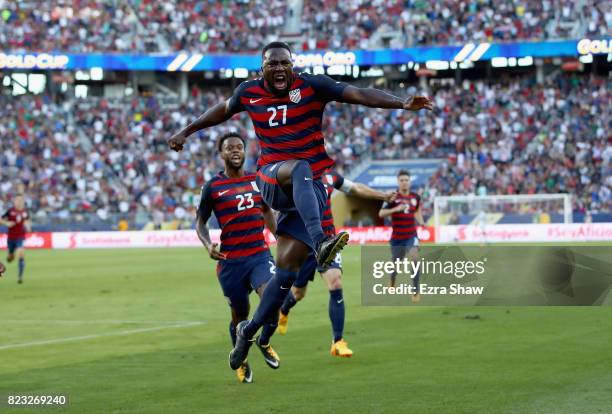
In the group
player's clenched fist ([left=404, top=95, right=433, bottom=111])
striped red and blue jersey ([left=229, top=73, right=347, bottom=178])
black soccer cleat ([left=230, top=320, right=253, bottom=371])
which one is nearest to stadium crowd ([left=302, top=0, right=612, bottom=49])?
black soccer cleat ([left=230, top=320, right=253, bottom=371])

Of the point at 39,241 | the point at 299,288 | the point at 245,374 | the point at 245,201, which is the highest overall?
the point at 245,201

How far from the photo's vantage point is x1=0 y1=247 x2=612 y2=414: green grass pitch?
926cm

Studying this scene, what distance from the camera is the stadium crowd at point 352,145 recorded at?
166 feet

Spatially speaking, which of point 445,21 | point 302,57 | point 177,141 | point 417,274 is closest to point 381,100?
point 177,141

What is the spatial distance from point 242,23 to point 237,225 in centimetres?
5077

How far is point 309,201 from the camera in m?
8.67

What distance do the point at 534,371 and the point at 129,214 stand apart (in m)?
39.7

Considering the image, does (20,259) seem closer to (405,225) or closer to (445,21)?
(405,225)

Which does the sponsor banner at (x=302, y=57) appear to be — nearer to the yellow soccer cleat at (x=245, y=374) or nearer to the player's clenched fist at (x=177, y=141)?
the yellow soccer cleat at (x=245, y=374)

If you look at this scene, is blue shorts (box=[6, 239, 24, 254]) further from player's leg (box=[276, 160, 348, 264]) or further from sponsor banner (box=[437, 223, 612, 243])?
player's leg (box=[276, 160, 348, 264])

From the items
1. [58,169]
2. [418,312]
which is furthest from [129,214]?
[418,312]

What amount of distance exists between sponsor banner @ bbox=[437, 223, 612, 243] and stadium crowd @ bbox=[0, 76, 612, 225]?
360 cm

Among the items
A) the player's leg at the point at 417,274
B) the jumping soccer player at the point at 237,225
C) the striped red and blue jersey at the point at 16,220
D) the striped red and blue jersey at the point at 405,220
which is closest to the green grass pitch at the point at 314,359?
the jumping soccer player at the point at 237,225

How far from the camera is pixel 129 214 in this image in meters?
49.2
